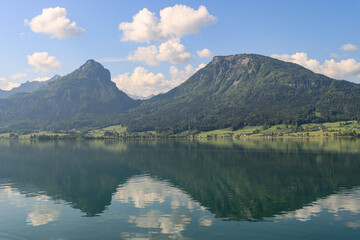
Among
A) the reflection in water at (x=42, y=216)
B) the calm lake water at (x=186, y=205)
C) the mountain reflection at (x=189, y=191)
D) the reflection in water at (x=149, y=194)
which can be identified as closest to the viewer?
the calm lake water at (x=186, y=205)

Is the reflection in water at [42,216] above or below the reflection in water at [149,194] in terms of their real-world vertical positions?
below

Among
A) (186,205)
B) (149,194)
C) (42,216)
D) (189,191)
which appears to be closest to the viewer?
(42,216)

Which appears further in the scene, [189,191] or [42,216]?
[189,191]

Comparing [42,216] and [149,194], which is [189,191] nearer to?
[149,194]

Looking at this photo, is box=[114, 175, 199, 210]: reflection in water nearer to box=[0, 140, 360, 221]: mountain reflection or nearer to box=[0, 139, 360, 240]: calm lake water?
box=[0, 140, 360, 221]: mountain reflection

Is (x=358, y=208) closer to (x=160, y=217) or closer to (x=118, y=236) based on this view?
(x=160, y=217)

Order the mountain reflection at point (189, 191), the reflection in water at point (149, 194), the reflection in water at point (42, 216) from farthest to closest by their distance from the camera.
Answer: the reflection in water at point (149, 194) → the mountain reflection at point (189, 191) → the reflection in water at point (42, 216)

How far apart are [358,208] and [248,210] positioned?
58.1 ft

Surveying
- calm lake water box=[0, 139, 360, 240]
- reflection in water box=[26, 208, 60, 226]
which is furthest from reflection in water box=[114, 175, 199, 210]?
reflection in water box=[26, 208, 60, 226]

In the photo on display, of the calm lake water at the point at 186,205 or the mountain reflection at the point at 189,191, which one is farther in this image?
the mountain reflection at the point at 189,191

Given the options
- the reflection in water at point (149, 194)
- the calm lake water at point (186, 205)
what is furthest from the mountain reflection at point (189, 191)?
the calm lake water at point (186, 205)

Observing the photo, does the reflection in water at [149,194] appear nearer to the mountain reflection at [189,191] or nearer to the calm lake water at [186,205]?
the mountain reflection at [189,191]

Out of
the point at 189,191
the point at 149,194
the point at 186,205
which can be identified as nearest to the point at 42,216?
the point at 149,194

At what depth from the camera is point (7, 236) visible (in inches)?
1449
